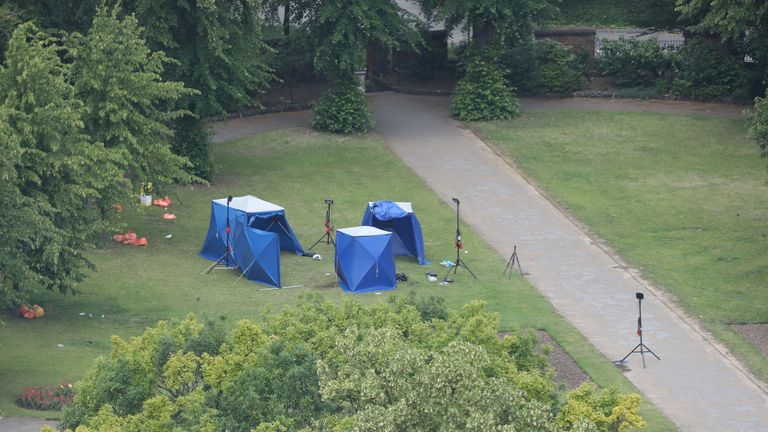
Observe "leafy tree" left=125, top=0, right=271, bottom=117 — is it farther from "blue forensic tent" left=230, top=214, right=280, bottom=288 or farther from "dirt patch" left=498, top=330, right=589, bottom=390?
"dirt patch" left=498, top=330, right=589, bottom=390

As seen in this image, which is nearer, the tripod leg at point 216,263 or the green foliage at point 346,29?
the tripod leg at point 216,263

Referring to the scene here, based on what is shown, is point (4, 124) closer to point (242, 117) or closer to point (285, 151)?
point (285, 151)

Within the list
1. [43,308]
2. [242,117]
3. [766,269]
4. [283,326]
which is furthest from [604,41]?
[283,326]

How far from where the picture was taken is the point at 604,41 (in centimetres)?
5156

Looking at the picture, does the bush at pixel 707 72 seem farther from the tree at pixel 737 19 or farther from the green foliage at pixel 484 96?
the green foliage at pixel 484 96

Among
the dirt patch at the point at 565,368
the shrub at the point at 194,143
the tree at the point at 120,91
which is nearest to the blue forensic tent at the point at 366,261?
the tree at the point at 120,91

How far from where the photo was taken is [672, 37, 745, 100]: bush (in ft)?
161

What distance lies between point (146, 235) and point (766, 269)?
15211 mm

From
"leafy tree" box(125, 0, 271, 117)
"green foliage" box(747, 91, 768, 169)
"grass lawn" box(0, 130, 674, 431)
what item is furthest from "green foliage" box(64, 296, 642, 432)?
"leafy tree" box(125, 0, 271, 117)

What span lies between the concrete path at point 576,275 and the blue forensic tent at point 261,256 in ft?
19.4

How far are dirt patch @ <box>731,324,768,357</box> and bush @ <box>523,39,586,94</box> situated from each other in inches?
806

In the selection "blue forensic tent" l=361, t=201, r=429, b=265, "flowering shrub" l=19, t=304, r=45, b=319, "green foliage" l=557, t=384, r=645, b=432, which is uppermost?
"green foliage" l=557, t=384, r=645, b=432

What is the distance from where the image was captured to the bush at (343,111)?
152ft

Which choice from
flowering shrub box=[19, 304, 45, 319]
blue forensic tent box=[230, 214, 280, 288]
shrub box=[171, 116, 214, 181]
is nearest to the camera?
flowering shrub box=[19, 304, 45, 319]
